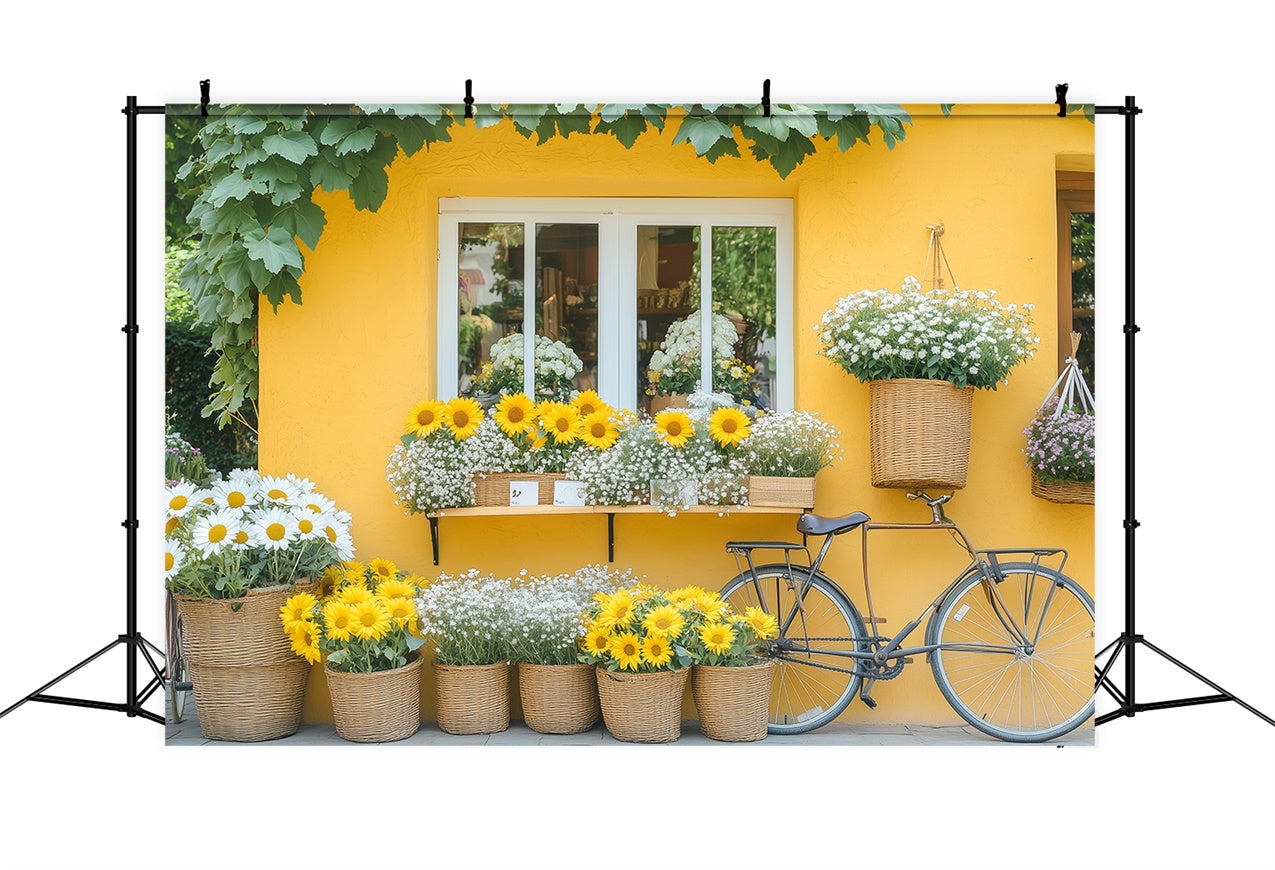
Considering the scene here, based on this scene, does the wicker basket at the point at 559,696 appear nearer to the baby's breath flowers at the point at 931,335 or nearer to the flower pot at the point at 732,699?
the flower pot at the point at 732,699

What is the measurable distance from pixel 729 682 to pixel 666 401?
1.12m

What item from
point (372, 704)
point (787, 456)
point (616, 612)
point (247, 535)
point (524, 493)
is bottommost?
point (372, 704)

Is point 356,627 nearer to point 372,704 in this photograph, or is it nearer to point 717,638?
point 372,704

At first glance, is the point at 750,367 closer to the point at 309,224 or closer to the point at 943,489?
the point at 943,489

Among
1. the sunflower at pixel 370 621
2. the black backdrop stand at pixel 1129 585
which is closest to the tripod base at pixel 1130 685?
the black backdrop stand at pixel 1129 585

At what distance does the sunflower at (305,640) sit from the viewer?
450cm

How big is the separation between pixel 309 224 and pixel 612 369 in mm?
1282

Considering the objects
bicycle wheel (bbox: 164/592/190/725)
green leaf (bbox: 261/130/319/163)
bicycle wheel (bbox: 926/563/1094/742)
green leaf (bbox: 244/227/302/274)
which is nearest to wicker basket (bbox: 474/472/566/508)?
green leaf (bbox: 244/227/302/274)

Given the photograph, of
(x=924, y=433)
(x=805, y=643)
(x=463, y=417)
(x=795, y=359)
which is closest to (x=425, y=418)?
(x=463, y=417)

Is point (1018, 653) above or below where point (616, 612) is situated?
below

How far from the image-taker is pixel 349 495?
4.75 m

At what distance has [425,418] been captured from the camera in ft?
15.6

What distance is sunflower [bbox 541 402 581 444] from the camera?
15.8ft

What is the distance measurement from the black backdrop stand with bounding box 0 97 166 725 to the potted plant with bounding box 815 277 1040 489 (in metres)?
2.52
